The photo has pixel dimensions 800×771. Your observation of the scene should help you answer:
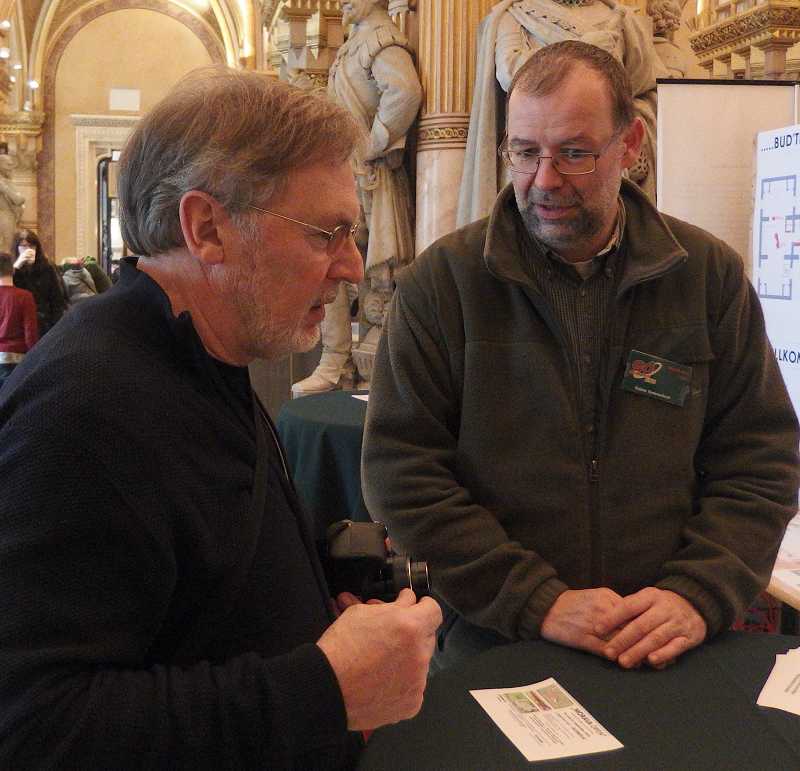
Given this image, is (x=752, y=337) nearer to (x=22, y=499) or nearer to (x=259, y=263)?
(x=259, y=263)

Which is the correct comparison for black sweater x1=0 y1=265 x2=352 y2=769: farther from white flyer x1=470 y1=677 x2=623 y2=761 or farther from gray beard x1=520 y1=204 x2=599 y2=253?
gray beard x1=520 y1=204 x2=599 y2=253

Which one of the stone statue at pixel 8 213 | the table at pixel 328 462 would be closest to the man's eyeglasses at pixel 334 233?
the table at pixel 328 462

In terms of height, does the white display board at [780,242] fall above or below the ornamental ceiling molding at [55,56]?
below

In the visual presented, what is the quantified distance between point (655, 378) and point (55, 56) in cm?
2525

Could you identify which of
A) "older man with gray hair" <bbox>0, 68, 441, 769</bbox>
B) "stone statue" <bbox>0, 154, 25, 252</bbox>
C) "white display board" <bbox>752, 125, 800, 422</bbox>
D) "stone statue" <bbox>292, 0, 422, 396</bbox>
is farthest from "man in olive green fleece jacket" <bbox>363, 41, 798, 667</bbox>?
"stone statue" <bbox>0, 154, 25, 252</bbox>

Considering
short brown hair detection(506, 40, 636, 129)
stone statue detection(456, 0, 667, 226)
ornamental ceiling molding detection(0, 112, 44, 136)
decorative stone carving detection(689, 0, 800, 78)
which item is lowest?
short brown hair detection(506, 40, 636, 129)

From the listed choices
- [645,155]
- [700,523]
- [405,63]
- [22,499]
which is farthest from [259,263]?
[405,63]

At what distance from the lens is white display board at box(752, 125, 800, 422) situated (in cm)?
313

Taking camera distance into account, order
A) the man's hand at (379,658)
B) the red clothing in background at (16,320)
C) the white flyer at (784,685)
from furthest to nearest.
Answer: the red clothing in background at (16,320) < the white flyer at (784,685) < the man's hand at (379,658)

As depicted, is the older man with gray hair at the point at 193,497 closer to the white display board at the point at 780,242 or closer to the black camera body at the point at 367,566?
the black camera body at the point at 367,566

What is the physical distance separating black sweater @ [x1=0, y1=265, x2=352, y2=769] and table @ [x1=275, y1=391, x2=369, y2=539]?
261 centimetres

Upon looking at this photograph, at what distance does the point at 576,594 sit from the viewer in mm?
1790

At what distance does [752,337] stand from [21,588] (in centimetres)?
160

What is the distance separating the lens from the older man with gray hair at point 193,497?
3.15 ft
